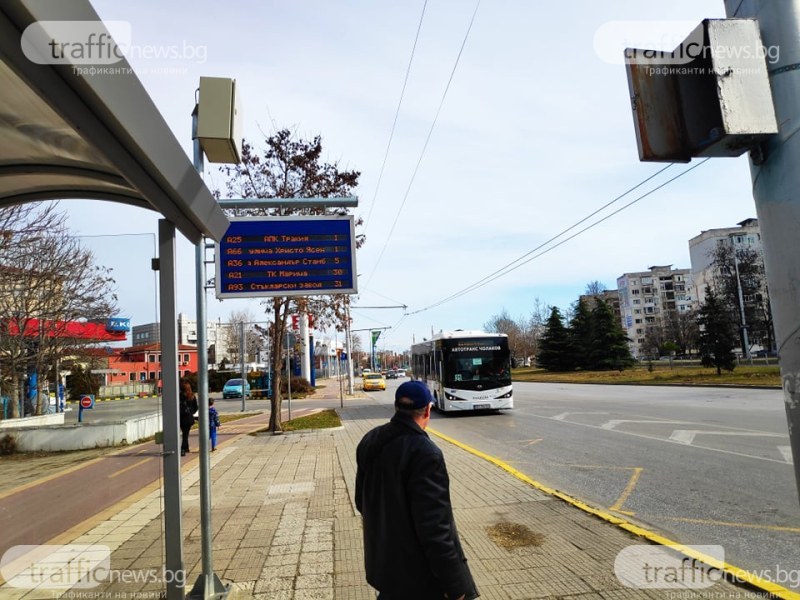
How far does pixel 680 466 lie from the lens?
28.3 feet

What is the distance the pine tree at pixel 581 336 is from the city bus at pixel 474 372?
43.0 m

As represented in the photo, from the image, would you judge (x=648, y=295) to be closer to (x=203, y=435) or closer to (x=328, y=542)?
(x=328, y=542)

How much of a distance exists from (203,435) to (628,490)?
19.3ft

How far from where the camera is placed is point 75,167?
3391 mm

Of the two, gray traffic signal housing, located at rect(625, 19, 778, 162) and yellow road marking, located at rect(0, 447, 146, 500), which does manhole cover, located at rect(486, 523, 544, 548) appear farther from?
gray traffic signal housing, located at rect(625, 19, 778, 162)

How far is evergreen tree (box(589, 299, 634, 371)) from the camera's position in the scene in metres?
56.8

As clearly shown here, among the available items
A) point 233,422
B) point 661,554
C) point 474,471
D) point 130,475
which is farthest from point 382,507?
point 233,422

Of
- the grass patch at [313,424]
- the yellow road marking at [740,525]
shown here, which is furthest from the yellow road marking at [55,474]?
the grass patch at [313,424]

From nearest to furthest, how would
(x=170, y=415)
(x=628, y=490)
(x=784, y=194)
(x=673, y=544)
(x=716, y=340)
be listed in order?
1. (x=784, y=194)
2. (x=170, y=415)
3. (x=673, y=544)
4. (x=628, y=490)
5. (x=716, y=340)

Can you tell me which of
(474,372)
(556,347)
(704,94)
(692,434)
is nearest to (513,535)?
(704,94)

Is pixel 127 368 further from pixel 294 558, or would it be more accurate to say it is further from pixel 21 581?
pixel 294 558

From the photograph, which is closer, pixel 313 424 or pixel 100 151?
pixel 100 151

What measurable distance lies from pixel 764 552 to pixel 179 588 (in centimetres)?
511

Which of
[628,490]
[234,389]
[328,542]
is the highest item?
[234,389]
